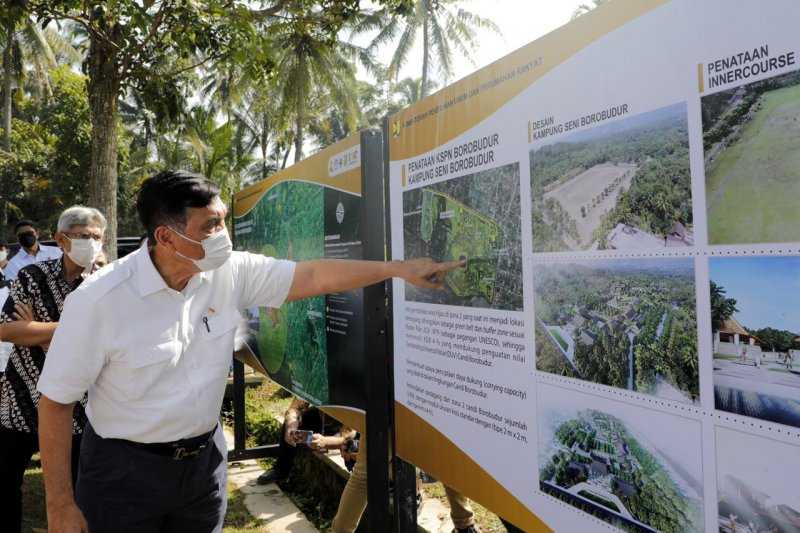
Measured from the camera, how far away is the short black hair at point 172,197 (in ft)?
7.00

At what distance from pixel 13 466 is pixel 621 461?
10.3 feet

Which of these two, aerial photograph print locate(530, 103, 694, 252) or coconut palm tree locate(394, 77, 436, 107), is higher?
coconut palm tree locate(394, 77, 436, 107)

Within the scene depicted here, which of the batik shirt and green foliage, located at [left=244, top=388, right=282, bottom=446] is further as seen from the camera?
green foliage, located at [left=244, top=388, right=282, bottom=446]

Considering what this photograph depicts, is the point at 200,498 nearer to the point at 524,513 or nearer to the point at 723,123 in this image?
the point at 524,513

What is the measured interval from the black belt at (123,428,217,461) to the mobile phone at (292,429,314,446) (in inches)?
81.0

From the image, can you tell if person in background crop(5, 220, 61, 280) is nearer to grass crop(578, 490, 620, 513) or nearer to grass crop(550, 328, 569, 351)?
grass crop(550, 328, 569, 351)

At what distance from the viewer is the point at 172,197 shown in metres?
2.14

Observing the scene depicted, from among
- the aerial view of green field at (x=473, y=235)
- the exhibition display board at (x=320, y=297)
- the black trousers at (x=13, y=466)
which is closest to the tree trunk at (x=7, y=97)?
the exhibition display board at (x=320, y=297)

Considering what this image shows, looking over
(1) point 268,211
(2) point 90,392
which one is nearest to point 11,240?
(1) point 268,211

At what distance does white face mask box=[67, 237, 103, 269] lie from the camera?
10.1 ft

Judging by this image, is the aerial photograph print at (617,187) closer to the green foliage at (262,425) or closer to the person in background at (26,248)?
the green foliage at (262,425)

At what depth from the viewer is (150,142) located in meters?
34.8

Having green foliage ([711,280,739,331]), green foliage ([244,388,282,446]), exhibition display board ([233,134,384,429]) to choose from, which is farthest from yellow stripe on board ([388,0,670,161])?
green foliage ([244,388,282,446])

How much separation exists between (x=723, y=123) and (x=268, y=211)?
339cm
